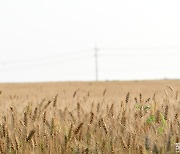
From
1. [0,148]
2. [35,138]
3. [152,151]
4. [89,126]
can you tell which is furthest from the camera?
[89,126]

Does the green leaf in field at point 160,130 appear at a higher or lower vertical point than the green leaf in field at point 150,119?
lower

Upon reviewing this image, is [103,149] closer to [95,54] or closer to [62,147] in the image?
[62,147]

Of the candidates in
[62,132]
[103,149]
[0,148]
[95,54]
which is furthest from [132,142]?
[95,54]

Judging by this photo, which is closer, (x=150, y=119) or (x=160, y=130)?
(x=160, y=130)

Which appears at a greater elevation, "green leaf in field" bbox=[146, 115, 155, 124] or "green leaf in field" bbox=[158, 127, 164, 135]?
"green leaf in field" bbox=[146, 115, 155, 124]

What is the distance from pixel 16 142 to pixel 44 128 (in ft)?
1.18

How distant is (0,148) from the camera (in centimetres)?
216

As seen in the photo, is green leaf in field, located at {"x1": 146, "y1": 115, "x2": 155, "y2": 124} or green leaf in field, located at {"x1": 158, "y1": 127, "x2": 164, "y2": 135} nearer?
green leaf in field, located at {"x1": 158, "y1": 127, "x2": 164, "y2": 135}

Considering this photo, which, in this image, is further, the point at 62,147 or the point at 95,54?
the point at 95,54

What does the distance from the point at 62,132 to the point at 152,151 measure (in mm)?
740

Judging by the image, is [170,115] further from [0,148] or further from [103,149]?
A: [0,148]

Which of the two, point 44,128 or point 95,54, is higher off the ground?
point 95,54

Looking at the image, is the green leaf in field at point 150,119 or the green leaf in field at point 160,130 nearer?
the green leaf in field at point 160,130

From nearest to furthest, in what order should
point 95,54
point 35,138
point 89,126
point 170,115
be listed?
point 35,138
point 89,126
point 170,115
point 95,54
